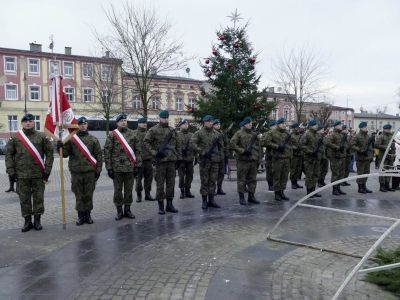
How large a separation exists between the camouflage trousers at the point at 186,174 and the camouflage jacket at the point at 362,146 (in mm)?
4617

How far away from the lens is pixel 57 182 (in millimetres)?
13812

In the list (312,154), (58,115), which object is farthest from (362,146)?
(58,115)

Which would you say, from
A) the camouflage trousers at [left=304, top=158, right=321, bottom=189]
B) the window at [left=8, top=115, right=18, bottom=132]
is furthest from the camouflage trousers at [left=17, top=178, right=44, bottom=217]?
the window at [left=8, top=115, right=18, bottom=132]

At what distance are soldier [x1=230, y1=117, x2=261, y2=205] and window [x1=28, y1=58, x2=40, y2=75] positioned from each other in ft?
152

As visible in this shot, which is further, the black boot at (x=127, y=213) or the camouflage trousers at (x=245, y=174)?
the camouflage trousers at (x=245, y=174)

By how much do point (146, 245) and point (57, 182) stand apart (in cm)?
918

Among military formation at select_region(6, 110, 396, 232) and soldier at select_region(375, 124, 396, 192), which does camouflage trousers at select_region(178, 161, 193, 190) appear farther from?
soldier at select_region(375, 124, 396, 192)

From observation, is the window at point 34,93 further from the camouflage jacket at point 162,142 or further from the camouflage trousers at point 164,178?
the camouflage trousers at point 164,178

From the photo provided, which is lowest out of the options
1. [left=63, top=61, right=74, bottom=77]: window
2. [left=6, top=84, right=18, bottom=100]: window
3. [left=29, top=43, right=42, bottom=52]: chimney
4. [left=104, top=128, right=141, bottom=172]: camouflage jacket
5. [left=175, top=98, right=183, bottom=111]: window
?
[left=104, top=128, right=141, bottom=172]: camouflage jacket

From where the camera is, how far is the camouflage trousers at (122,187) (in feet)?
24.3

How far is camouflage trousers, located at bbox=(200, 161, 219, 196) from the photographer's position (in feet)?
27.6

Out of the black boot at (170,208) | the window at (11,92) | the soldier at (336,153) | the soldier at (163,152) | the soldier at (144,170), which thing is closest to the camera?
the soldier at (163,152)

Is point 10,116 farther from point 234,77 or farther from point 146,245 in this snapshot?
point 146,245

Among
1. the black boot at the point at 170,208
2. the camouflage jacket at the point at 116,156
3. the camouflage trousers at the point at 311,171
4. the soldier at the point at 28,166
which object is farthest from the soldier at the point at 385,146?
the soldier at the point at 28,166
